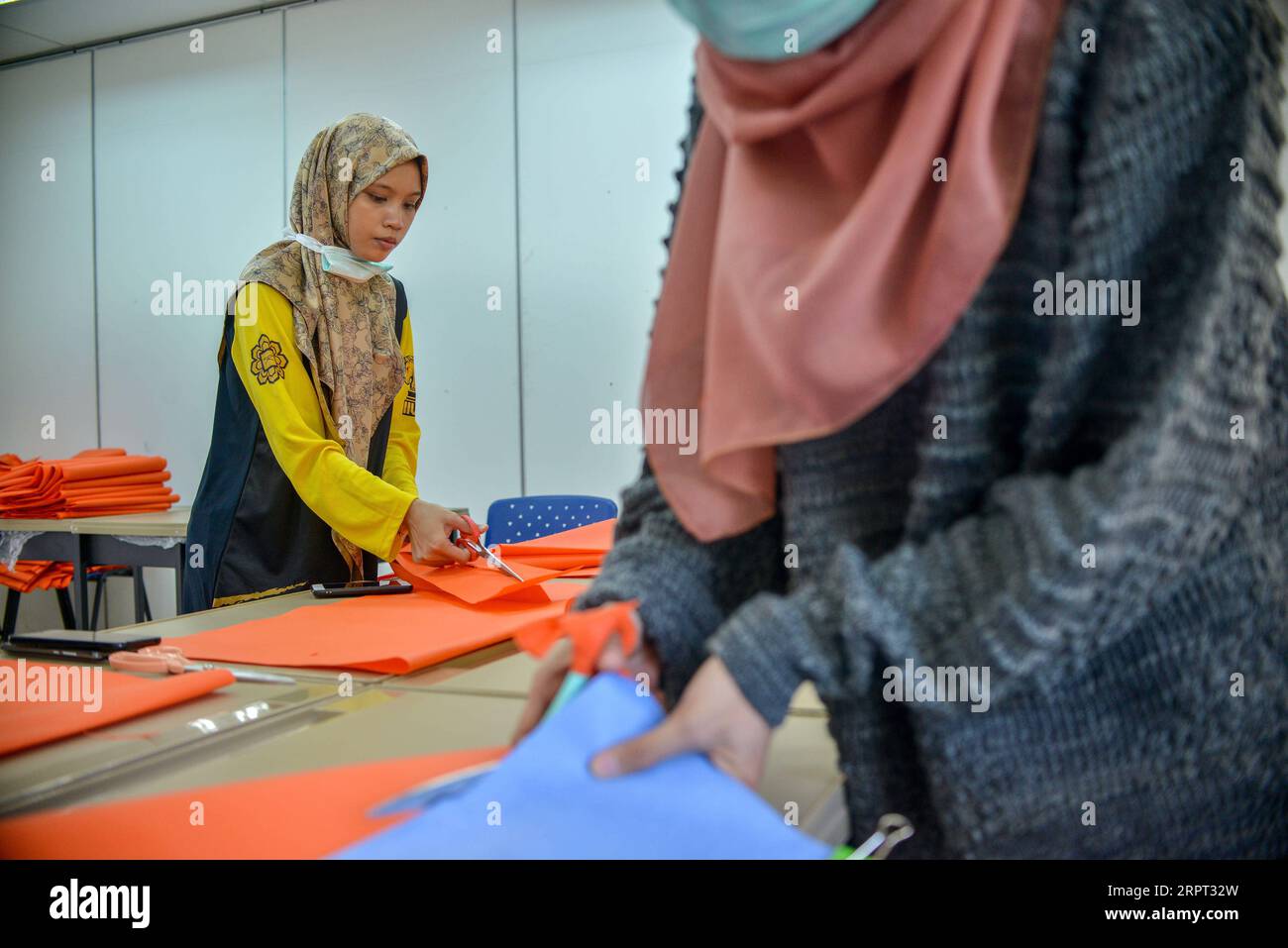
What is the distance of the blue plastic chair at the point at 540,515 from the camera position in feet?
6.24

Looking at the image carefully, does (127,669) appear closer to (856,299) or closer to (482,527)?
(482,527)

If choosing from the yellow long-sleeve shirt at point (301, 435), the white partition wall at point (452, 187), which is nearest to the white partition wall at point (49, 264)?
the white partition wall at point (452, 187)

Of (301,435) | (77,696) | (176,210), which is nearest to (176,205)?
(176,210)

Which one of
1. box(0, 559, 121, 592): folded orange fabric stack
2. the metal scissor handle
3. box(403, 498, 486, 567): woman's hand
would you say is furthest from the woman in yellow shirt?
box(0, 559, 121, 592): folded orange fabric stack

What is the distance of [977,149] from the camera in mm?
435

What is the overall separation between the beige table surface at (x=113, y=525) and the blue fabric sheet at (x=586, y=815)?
1.96 metres

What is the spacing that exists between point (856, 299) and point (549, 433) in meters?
2.31

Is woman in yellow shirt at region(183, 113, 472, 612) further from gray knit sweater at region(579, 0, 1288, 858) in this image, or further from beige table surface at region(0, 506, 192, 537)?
gray knit sweater at region(579, 0, 1288, 858)

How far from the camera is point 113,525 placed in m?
2.24

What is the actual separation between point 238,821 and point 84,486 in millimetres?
2267

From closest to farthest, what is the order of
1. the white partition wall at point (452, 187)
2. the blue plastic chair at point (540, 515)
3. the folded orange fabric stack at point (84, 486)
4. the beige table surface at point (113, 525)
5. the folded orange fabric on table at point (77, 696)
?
the folded orange fabric on table at point (77, 696) → the blue plastic chair at point (540, 515) → the beige table surface at point (113, 525) → the folded orange fabric stack at point (84, 486) → the white partition wall at point (452, 187)

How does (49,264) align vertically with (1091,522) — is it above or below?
above

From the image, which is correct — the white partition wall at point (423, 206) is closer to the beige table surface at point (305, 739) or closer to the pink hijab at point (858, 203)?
the beige table surface at point (305, 739)

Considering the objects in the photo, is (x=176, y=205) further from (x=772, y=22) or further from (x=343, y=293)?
(x=772, y=22)
